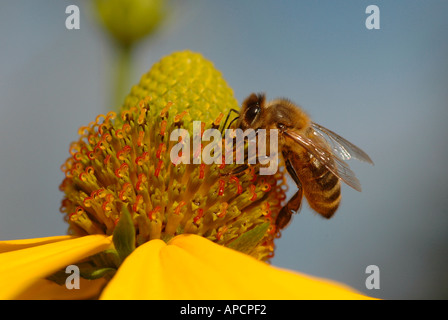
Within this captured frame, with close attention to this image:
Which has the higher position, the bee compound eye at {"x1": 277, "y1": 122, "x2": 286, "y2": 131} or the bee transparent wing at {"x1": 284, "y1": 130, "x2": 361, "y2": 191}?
the bee compound eye at {"x1": 277, "y1": 122, "x2": 286, "y2": 131}

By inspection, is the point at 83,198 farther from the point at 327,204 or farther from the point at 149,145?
the point at 327,204

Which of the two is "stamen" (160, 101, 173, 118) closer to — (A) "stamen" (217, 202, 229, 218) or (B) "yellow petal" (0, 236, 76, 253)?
(A) "stamen" (217, 202, 229, 218)

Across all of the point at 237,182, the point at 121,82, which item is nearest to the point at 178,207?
the point at 237,182

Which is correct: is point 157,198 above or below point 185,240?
above

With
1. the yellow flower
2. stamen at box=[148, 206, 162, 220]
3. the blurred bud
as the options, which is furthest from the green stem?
stamen at box=[148, 206, 162, 220]
